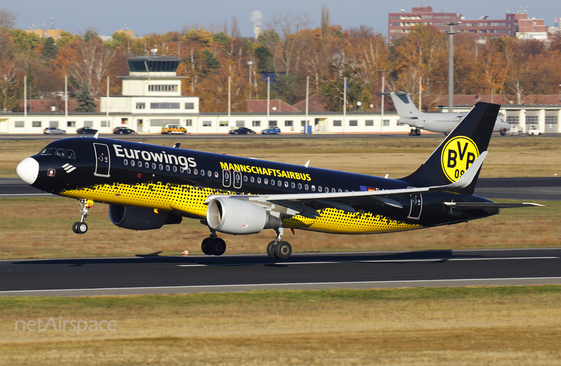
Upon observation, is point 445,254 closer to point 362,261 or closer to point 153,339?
point 362,261

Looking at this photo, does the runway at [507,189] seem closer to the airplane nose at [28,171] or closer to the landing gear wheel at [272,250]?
the airplane nose at [28,171]

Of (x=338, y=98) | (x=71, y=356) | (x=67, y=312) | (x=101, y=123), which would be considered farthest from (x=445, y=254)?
(x=338, y=98)

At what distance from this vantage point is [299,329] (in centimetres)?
1898

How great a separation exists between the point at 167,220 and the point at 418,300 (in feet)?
37.6

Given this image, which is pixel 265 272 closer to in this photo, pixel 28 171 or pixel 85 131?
pixel 28 171

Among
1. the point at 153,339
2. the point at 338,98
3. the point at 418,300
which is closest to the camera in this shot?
the point at 153,339

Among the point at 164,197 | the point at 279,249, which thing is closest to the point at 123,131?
the point at 164,197

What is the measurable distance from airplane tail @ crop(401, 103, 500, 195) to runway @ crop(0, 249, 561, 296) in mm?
3557

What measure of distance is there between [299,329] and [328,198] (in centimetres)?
1065

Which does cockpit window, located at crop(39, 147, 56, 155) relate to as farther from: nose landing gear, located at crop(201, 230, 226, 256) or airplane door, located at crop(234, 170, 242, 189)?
nose landing gear, located at crop(201, 230, 226, 256)

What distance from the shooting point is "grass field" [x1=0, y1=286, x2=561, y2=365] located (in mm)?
16672

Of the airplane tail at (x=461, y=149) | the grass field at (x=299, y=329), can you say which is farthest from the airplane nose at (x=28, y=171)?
the airplane tail at (x=461, y=149)

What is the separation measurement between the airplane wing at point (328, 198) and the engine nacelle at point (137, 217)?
2.20 meters

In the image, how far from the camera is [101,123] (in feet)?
517
